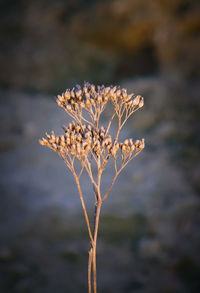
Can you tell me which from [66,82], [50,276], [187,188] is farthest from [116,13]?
[50,276]

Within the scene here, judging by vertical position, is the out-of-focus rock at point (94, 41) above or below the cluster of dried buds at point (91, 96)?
above

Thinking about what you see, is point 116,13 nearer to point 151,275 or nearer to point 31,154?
point 31,154

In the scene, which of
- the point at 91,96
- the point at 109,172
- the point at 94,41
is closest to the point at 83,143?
the point at 91,96

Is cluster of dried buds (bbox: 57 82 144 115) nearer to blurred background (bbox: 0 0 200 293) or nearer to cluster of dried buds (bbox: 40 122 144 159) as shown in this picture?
cluster of dried buds (bbox: 40 122 144 159)

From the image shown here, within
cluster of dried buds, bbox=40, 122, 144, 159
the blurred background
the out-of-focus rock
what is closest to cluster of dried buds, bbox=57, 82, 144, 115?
cluster of dried buds, bbox=40, 122, 144, 159

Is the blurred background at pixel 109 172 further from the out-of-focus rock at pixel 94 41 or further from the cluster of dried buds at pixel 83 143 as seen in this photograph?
the cluster of dried buds at pixel 83 143

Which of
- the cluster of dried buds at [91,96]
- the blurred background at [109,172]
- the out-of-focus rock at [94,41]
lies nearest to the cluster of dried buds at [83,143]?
the cluster of dried buds at [91,96]
